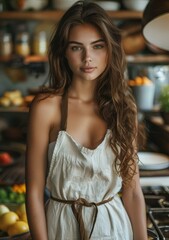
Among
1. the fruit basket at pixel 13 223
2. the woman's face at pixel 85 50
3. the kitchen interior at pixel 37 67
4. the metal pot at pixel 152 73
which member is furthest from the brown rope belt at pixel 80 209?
the metal pot at pixel 152 73

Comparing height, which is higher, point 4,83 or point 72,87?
point 72,87

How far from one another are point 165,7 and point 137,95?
2199 mm

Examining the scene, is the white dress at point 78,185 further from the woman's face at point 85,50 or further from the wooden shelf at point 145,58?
the wooden shelf at point 145,58

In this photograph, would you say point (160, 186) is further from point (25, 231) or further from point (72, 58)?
point (72, 58)

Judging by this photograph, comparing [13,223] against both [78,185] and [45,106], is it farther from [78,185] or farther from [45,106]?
[45,106]

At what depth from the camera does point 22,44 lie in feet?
11.0

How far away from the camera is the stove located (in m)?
1.37

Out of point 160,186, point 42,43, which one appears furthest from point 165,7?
point 42,43

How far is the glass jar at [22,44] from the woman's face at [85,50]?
85.8 inches

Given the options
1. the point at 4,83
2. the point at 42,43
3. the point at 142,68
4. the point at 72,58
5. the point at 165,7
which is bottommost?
the point at 4,83

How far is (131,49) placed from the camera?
3.32 m

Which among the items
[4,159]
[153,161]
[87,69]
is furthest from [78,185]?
[4,159]

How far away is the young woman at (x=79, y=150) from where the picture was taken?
1.23 metres

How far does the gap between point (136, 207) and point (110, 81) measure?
479 mm
